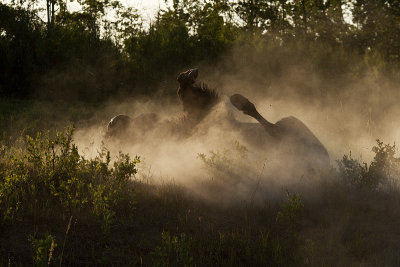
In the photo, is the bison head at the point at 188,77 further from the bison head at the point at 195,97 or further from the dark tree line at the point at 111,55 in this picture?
the dark tree line at the point at 111,55

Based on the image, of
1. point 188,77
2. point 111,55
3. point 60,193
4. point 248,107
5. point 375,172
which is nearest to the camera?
point 60,193

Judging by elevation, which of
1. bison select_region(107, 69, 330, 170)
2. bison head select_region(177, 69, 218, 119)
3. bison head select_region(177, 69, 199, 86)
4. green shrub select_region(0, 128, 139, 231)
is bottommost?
green shrub select_region(0, 128, 139, 231)

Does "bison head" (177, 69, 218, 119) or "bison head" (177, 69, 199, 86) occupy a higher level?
"bison head" (177, 69, 199, 86)

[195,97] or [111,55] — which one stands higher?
[111,55]

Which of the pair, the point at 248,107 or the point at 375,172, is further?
the point at 248,107

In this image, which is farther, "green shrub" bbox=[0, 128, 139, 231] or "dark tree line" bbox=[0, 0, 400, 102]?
"dark tree line" bbox=[0, 0, 400, 102]

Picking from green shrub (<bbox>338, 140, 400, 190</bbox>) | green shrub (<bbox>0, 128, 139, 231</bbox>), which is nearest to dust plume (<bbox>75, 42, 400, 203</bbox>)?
green shrub (<bbox>338, 140, 400, 190</bbox>)

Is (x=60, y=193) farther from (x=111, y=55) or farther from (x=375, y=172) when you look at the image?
(x=111, y=55)

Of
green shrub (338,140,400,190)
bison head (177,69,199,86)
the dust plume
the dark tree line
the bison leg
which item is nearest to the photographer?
the dust plume

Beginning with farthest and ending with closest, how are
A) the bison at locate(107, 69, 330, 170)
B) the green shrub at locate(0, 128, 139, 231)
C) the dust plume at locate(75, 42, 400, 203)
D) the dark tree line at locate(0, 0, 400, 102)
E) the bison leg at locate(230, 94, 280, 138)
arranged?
the dark tree line at locate(0, 0, 400, 102), the bison leg at locate(230, 94, 280, 138), the bison at locate(107, 69, 330, 170), the dust plume at locate(75, 42, 400, 203), the green shrub at locate(0, 128, 139, 231)

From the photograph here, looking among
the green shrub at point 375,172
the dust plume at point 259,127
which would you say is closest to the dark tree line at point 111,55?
the dust plume at point 259,127

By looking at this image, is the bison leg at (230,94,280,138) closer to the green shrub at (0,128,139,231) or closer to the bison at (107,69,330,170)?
the bison at (107,69,330,170)

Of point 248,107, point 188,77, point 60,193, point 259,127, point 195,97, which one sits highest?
point 188,77

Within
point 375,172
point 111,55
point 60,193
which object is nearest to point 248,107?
point 375,172
